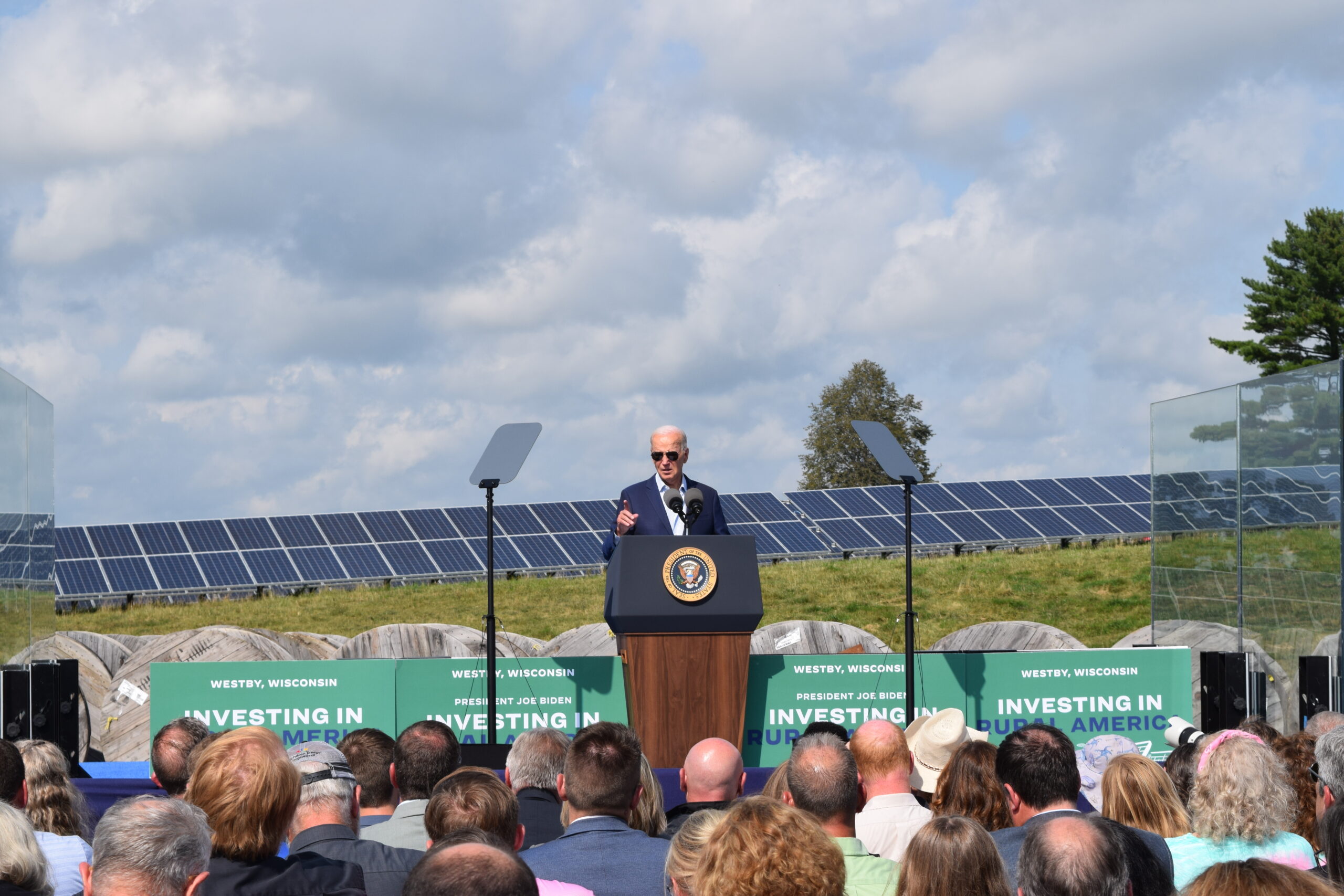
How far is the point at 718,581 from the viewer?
25.9 ft

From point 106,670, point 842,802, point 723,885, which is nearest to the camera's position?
point 723,885

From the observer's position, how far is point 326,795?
4184 mm

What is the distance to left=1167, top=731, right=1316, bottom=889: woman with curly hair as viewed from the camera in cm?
407

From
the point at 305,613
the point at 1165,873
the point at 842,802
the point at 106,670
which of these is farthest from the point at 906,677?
the point at 305,613

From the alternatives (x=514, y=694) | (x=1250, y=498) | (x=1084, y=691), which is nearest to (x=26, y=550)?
(x=514, y=694)

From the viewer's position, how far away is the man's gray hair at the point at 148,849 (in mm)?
3143

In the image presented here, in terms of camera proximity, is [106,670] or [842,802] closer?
[842,802]

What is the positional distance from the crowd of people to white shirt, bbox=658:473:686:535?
3.29m

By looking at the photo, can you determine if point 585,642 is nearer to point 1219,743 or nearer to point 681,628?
point 681,628

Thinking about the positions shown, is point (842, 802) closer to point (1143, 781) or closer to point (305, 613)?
point (1143, 781)

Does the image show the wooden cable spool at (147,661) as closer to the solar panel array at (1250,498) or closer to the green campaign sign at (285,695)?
the green campaign sign at (285,695)

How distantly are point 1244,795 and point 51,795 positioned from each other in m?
4.00

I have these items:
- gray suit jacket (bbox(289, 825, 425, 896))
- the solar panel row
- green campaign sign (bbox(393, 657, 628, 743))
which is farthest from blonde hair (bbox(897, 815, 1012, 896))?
the solar panel row

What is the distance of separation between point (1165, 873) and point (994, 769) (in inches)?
44.0
